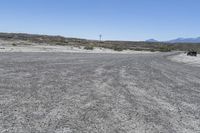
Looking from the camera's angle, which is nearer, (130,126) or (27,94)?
(130,126)

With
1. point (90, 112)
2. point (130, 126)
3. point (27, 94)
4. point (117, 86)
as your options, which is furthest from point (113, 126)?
point (117, 86)

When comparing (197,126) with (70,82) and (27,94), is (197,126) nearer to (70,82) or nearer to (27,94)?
(27,94)

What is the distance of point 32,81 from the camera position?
Result: 13797 millimetres

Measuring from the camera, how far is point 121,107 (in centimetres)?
994

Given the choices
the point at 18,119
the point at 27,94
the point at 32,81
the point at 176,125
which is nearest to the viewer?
the point at 18,119

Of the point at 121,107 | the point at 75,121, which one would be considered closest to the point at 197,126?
the point at 121,107

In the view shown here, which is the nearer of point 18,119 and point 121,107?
point 18,119

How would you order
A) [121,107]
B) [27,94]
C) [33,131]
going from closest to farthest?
[33,131] → [121,107] → [27,94]

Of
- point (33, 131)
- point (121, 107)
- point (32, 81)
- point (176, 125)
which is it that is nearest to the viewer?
point (33, 131)

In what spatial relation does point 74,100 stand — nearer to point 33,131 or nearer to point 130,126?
point 130,126

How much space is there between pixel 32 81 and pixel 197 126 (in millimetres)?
7085

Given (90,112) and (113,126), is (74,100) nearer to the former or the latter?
(90,112)

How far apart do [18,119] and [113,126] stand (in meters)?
1.99

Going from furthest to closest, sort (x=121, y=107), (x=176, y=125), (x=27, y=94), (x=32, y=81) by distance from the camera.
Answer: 1. (x=32, y=81)
2. (x=27, y=94)
3. (x=121, y=107)
4. (x=176, y=125)
